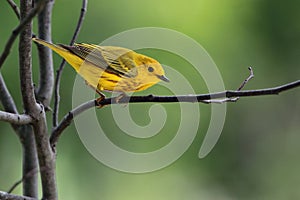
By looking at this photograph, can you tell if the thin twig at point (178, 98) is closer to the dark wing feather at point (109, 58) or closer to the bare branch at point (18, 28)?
the dark wing feather at point (109, 58)

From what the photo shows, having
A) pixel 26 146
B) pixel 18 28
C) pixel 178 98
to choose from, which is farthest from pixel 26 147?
pixel 18 28

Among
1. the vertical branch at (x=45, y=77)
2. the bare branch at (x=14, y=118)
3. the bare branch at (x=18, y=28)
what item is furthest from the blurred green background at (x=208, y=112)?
the bare branch at (x=18, y=28)

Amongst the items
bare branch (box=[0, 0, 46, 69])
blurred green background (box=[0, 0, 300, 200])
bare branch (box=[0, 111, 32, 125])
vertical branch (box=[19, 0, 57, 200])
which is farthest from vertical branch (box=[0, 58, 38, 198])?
blurred green background (box=[0, 0, 300, 200])


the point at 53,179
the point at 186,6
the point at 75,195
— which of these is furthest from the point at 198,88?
the point at 53,179

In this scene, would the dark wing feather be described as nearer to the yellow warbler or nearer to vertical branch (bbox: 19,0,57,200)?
the yellow warbler

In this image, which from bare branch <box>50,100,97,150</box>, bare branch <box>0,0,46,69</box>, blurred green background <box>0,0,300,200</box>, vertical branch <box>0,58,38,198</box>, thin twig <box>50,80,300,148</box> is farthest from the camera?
blurred green background <box>0,0,300,200</box>

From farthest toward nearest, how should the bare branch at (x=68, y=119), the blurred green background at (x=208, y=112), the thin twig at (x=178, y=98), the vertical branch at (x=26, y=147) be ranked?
the blurred green background at (x=208, y=112) < the vertical branch at (x=26, y=147) < the bare branch at (x=68, y=119) < the thin twig at (x=178, y=98)
